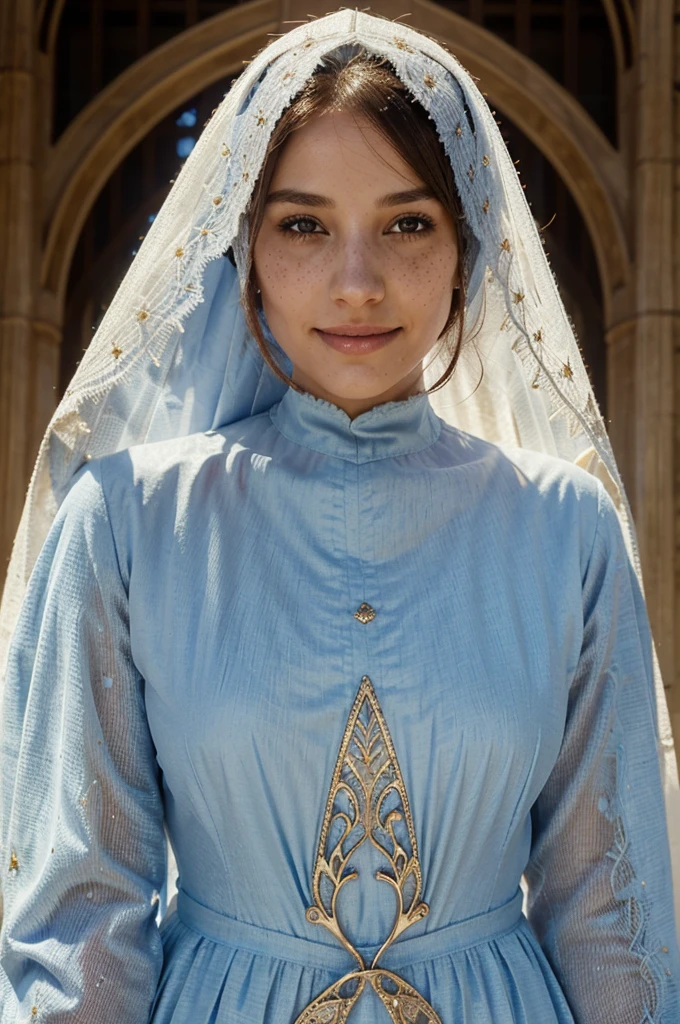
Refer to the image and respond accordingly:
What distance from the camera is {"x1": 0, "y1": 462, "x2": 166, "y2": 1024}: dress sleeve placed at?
1.12m

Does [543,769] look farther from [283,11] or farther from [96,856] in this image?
[283,11]

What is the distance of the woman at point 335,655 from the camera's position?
1.17 meters

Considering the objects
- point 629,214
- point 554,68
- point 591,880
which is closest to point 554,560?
point 591,880

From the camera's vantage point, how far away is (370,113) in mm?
1236

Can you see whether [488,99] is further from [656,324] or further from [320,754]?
[320,754]

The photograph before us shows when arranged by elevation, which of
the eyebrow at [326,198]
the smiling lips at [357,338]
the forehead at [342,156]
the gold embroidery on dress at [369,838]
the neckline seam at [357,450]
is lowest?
the gold embroidery on dress at [369,838]

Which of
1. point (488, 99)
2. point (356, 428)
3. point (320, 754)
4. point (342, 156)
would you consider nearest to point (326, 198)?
point (342, 156)

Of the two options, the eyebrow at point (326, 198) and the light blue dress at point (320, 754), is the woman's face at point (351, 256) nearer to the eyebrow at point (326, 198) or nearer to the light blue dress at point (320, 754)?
the eyebrow at point (326, 198)

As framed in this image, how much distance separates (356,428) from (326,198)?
25 cm

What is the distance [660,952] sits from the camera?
4.16 feet

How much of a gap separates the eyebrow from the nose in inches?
1.7

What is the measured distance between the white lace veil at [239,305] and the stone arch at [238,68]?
311 cm

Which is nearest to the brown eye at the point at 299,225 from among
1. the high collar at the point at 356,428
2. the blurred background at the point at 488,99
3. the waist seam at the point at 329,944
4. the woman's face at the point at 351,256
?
the woman's face at the point at 351,256

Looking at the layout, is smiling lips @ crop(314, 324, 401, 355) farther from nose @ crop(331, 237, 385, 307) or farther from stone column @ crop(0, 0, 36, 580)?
stone column @ crop(0, 0, 36, 580)
